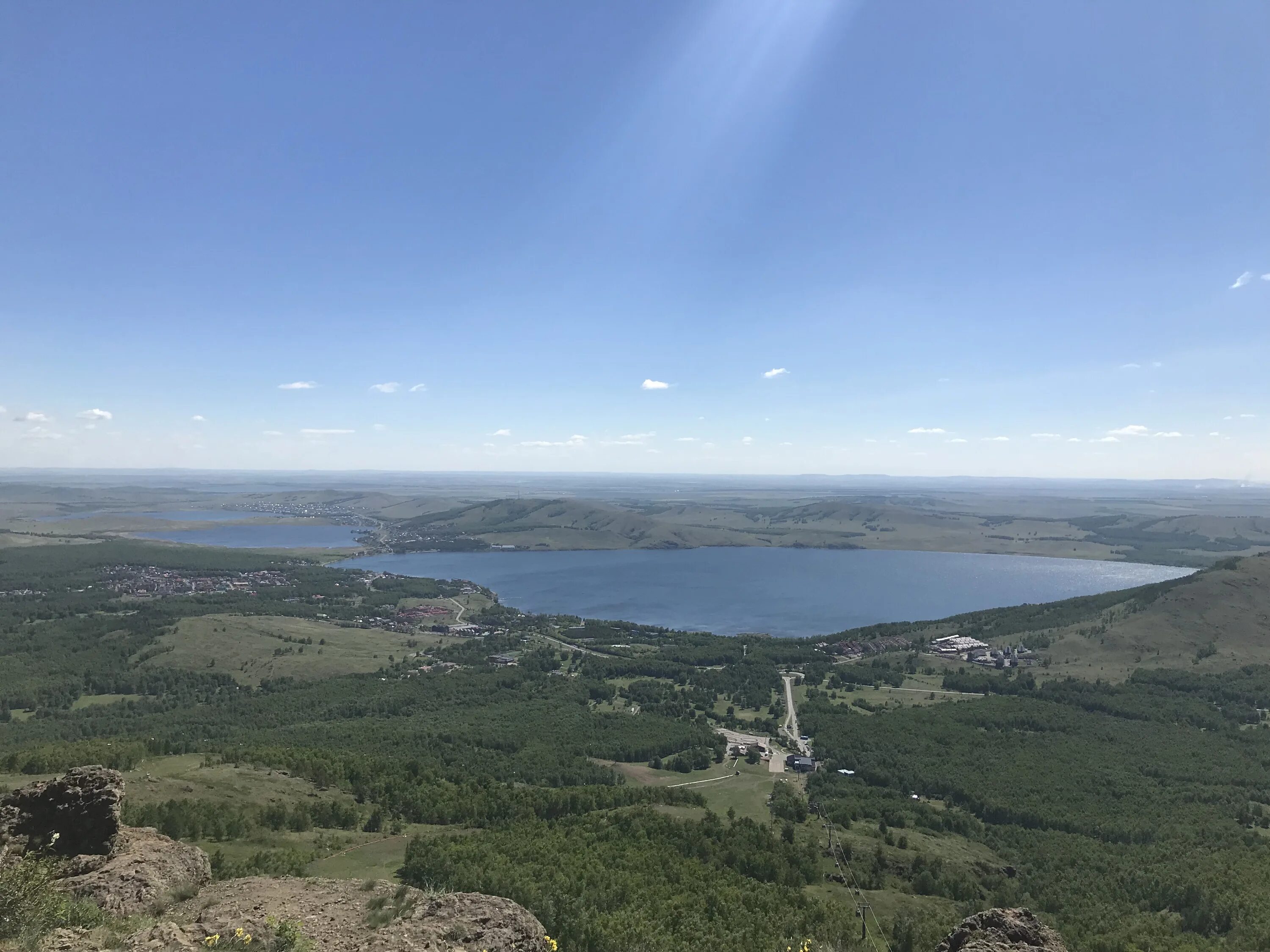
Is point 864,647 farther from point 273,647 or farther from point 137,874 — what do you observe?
point 137,874

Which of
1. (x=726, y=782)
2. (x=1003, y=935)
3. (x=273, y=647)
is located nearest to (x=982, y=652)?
(x=726, y=782)

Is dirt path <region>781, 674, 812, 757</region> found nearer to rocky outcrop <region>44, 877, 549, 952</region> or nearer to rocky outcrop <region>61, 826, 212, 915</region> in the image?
rocky outcrop <region>44, 877, 549, 952</region>

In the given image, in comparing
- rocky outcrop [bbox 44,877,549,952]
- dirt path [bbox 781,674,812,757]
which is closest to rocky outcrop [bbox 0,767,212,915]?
rocky outcrop [bbox 44,877,549,952]

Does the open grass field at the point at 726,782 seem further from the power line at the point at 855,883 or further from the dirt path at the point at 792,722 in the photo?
the power line at the point at 855,883

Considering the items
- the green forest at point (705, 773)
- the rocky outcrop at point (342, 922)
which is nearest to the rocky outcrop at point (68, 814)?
the rocky outcrop at point (342, 922)

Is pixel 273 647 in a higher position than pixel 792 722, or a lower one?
higher

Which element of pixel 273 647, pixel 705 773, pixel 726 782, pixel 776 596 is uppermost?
pixel 726 782
